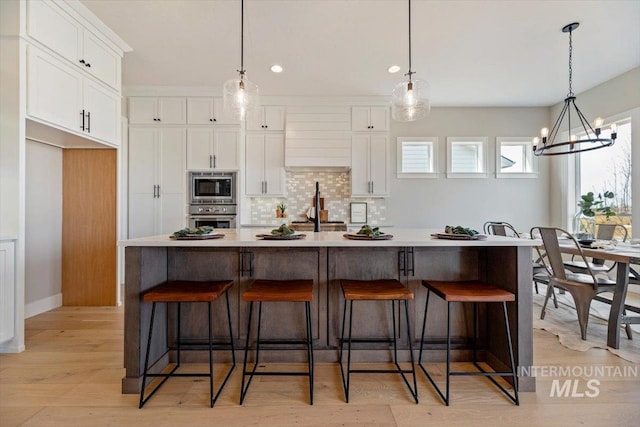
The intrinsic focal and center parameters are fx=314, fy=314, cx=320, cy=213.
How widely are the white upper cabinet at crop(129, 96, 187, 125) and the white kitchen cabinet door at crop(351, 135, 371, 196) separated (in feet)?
8.28

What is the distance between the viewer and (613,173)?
4.45 metres

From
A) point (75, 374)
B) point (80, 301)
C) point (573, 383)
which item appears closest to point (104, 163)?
point (80, 301)

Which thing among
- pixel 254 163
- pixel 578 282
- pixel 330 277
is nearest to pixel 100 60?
pixel 254 163

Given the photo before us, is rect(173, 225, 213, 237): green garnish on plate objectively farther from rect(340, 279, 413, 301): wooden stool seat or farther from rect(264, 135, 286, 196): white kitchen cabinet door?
rect(264, 135, 286, 196): white kitchen cabinet door

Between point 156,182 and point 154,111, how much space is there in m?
1.02

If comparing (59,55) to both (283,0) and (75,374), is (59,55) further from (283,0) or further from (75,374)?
(75,374)

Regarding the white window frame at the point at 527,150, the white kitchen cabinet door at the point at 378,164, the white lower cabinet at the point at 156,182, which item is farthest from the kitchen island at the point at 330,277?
the white window frame at the point at 527,150

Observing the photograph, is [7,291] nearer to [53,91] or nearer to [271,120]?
[53,91]

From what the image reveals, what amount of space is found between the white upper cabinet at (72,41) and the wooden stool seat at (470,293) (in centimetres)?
354

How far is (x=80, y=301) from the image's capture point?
353 centimetres

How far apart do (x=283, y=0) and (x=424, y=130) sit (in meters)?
3.37

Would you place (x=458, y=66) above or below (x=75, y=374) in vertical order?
above

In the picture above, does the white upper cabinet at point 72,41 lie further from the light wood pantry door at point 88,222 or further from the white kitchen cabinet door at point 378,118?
the white kitchen cabinet door at point 378,118

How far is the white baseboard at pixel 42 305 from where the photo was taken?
10.4 ft
